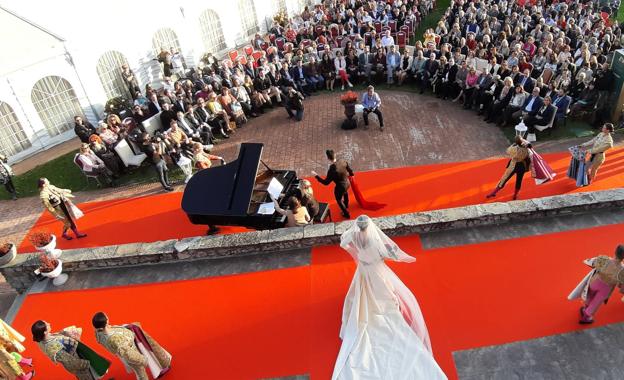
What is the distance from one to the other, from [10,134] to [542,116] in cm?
1647

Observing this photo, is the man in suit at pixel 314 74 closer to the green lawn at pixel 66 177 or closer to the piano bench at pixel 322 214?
the green lawn at pixel 66 177

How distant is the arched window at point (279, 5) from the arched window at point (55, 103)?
11.9 m

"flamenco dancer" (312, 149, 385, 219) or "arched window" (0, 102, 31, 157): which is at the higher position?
"arched window" (0, 102, 31, 157)

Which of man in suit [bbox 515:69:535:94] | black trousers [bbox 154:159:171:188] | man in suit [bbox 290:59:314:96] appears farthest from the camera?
man in suit [bbox 290:59:314:96]

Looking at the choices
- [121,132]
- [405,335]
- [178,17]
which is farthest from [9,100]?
[405,335]

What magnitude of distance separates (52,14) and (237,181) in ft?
34.8

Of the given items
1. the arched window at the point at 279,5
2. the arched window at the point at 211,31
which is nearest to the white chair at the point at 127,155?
the arched window at the point at 211,31

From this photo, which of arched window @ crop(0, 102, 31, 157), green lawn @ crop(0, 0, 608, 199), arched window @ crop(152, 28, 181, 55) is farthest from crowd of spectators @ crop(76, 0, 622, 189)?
arched window @ crop(0, 102, 31, 157)

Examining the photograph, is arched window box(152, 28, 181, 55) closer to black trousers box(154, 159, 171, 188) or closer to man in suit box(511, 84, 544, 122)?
black trousers box(154, 159, 171, 188)

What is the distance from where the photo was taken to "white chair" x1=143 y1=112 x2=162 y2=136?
14242 mm

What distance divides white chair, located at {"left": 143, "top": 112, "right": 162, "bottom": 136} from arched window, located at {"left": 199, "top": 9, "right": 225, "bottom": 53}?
24.1 feet

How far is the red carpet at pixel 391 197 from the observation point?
10.4 metres

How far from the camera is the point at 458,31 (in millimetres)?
18234

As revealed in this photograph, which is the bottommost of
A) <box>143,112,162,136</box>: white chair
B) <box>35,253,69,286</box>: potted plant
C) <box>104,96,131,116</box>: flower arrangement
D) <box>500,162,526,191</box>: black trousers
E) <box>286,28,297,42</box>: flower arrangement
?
<box>500,162,526,191</box>: black trousers
